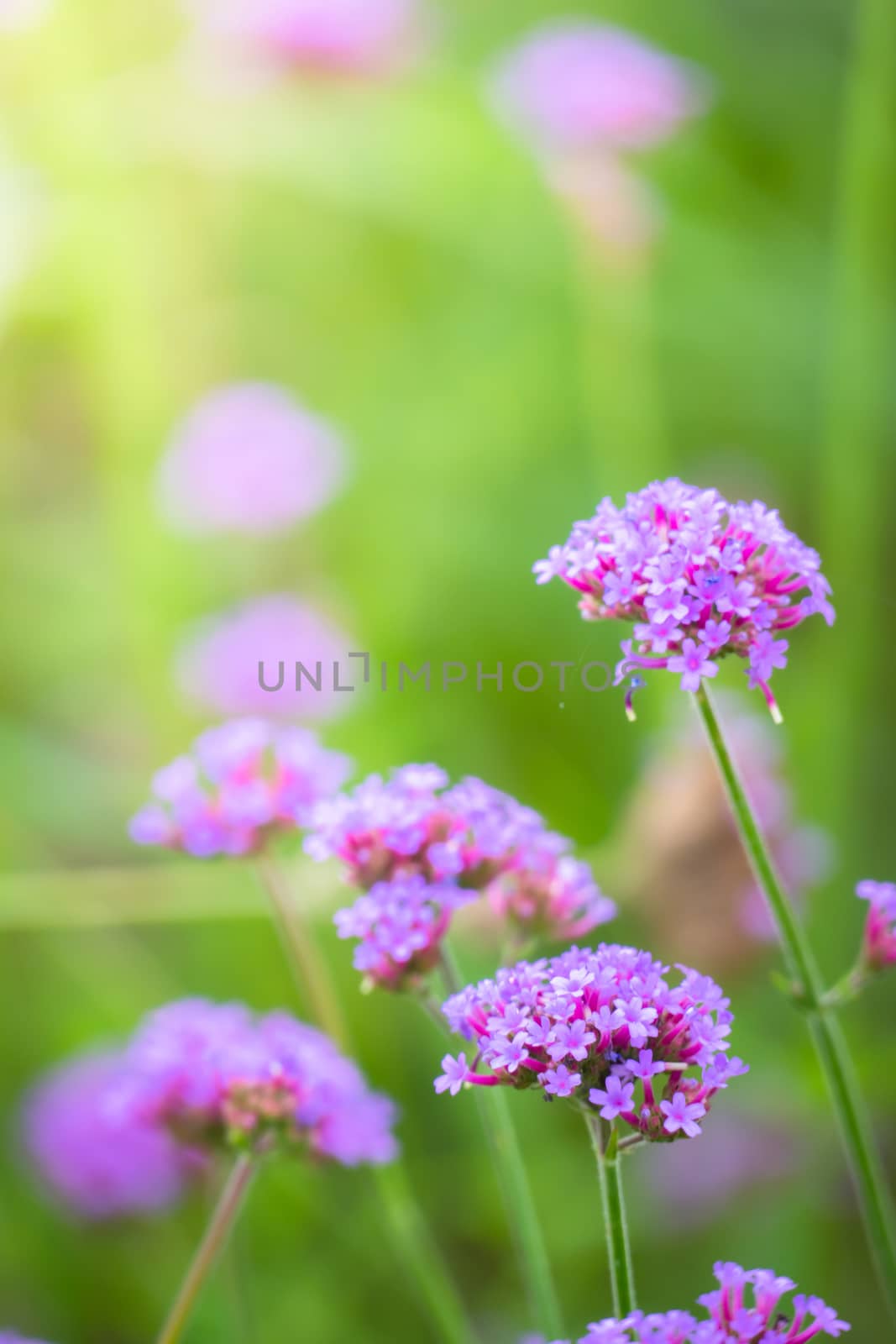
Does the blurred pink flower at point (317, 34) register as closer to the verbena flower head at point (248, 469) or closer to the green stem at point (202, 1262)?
the verbena flower head at point (248, 469)

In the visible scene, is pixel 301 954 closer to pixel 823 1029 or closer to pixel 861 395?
pixel 823 1029

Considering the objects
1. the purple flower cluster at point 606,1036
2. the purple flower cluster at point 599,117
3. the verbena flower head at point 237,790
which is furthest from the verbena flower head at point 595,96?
the purple flower cluster at point 606,1036

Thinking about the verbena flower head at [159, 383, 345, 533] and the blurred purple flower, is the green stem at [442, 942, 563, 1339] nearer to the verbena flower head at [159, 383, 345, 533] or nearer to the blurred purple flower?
the blurred purple flower

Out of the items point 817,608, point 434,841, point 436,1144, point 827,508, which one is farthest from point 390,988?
point 827,508

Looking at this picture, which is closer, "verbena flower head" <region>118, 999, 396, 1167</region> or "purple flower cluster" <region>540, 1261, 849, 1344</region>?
"purple flower cluster" <region>540, 1261, 849, 1344</region>

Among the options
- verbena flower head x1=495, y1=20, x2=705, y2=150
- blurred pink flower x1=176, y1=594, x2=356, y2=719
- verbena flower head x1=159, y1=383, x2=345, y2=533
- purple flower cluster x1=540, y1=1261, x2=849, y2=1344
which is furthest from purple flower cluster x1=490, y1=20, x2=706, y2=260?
purple flower cluster x1=540, y1=1261, x2=849, y2=1344

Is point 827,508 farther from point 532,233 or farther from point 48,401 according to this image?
point 48,401
